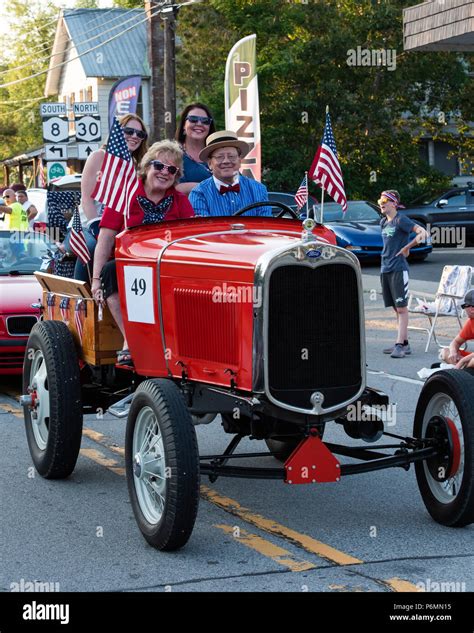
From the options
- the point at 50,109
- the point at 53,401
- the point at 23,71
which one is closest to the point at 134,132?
the point at 53,401

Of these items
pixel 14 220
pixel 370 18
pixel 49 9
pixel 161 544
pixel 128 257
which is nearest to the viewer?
pixel 161 544

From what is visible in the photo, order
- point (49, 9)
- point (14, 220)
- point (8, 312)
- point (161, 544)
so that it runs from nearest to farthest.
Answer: point (161, 544) → point (8, 312) → point (14, 220) → point (49, 9)

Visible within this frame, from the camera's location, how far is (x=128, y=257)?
706 cm

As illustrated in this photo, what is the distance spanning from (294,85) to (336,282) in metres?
31.7

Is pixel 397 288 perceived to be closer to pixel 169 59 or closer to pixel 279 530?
pixel 279 530

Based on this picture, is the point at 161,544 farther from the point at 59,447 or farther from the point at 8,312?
the point at 8,312

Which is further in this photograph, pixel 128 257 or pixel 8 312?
pixel 8 312

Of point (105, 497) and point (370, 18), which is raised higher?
point (370, 18)

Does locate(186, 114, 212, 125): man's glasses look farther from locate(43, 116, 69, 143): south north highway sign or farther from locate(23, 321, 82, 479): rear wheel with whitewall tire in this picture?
locate(43, 116, 69, 143): south north highway sign

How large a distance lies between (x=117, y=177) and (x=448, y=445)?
8.47 feet

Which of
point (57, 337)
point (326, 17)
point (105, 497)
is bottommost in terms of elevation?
point (105, 497)

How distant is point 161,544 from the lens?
19.5ft

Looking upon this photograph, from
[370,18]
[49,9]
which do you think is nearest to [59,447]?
[370,18]

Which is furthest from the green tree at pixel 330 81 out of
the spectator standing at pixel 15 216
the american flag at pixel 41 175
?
the spectator standing at pixel 15 216
